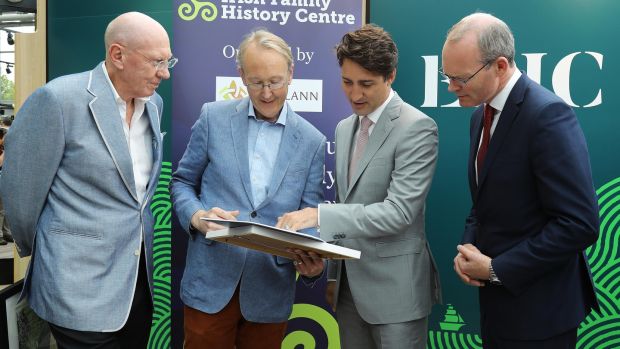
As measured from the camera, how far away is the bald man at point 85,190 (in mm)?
2096

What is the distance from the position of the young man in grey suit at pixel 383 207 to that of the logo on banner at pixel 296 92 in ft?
3.82

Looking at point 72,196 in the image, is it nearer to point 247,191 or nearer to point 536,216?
point 247,191

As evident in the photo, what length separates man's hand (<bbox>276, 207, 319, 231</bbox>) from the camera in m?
2.20

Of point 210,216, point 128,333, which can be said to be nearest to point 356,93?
point 210,216

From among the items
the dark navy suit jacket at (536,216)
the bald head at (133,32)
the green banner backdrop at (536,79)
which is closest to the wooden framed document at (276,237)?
the dark navy suit jacket at (536,216)

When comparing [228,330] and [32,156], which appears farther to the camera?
[228,330]

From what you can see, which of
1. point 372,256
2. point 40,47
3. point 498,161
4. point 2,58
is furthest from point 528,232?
point 2,58

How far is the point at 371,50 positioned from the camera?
88.0 inches

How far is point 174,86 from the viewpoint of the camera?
11.3 ft

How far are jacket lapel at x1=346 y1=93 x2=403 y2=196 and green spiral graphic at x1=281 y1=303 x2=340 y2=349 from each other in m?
1.51

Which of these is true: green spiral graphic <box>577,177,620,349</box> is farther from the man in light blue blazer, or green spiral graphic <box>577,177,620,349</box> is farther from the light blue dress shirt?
the light blue dress shirt

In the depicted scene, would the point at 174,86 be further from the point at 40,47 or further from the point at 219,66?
the point at 40,47

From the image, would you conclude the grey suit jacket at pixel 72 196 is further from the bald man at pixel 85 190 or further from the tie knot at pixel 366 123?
the tie knot at pixel 366 123

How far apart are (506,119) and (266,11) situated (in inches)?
72.5
